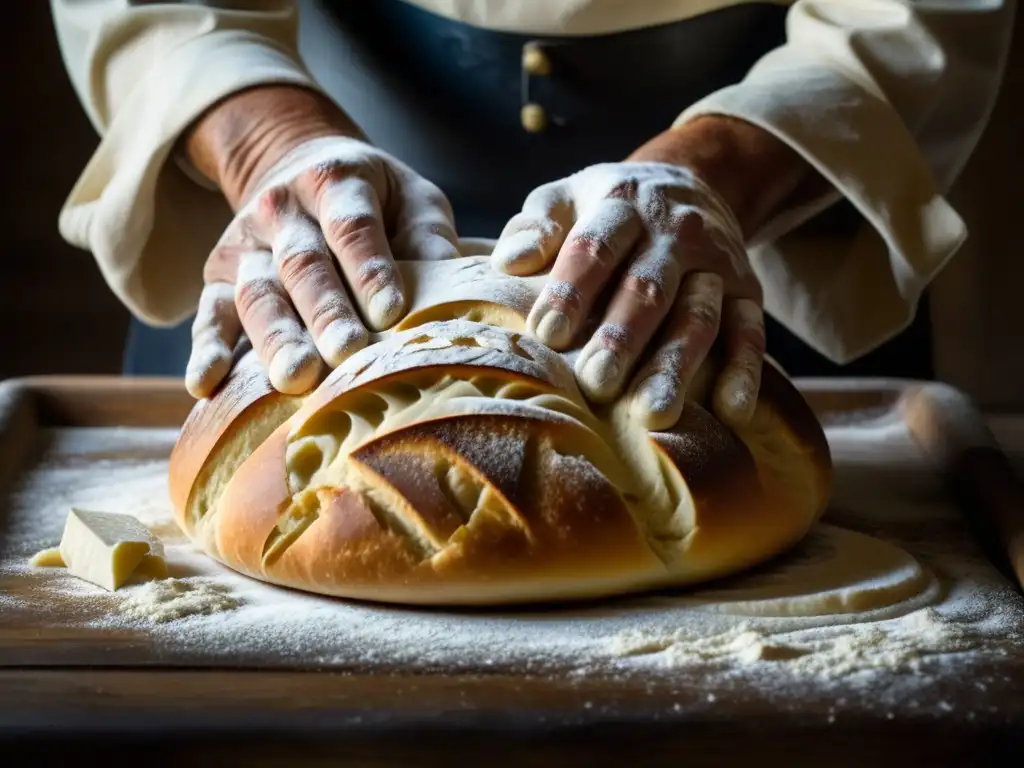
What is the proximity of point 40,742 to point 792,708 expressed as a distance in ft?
1.63

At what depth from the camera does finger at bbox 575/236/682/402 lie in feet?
3.39

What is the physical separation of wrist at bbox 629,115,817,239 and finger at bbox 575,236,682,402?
0.24m

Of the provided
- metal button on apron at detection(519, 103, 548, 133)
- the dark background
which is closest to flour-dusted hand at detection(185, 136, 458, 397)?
metal button on apron at detection(519, 103, 548, 133)

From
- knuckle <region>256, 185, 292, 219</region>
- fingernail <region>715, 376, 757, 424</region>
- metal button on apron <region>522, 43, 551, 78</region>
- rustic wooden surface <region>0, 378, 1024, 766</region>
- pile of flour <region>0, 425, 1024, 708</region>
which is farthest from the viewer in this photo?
metal button on apron <region>522, 43, 551, 78</region>

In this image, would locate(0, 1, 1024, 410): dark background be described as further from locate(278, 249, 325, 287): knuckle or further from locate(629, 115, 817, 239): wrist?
locate(278, 249, 325, 287): knuckle

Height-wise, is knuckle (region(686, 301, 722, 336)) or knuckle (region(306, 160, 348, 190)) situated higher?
knuckle (region(306, 160, 348, 190))

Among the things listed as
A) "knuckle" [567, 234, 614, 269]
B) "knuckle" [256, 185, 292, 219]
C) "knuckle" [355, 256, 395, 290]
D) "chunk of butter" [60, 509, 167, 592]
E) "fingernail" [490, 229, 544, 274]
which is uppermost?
"knuckle" [567, 234, 614, 269]

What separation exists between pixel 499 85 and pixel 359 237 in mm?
666

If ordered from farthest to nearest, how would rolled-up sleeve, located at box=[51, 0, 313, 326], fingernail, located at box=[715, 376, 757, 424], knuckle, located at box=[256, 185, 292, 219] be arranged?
rolled-up sleeve, located at box=[51, 0, 313, 326] → knuckle, located at box=[256, 185, 292, 219] → fingernail, located at box=[715, 376, 757, 424]

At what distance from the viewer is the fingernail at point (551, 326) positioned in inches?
41.4

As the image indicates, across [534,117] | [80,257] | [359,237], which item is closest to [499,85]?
[534,117]

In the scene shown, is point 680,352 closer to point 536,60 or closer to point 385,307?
point 385,307

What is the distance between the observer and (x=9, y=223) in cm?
298

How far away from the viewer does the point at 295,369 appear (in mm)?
1071
